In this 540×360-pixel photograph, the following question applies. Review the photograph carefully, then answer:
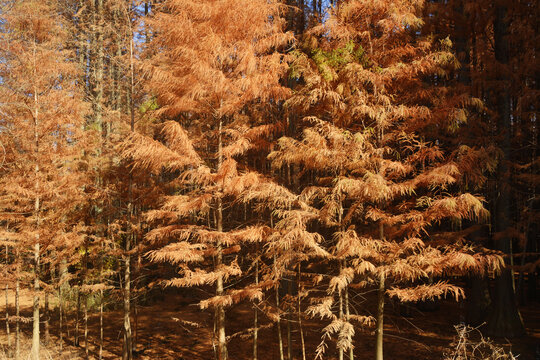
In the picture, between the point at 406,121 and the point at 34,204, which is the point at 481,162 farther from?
the point at 34,204

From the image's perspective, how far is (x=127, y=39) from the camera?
11.3 metres

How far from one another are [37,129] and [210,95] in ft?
19.7

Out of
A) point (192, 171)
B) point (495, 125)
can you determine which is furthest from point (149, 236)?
point (495, 125)

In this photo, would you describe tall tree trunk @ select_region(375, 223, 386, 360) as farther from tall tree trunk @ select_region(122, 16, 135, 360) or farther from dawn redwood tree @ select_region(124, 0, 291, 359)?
tall tree trunk @ select_region(122, 16, 135, 360)

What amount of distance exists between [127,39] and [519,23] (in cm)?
1282

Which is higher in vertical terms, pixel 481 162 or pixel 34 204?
pixel 481 162

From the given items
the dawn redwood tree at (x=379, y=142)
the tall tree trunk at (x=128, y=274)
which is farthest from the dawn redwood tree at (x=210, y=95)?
the tall tree trunk at (x=128, y=274)

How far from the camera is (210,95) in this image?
946 cm

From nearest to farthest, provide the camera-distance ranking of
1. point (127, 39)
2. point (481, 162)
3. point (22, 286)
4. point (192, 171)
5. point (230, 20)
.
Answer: point (481, 162)
point (192, 171)
point (230, 20)
point (127, 39)
point (22, 286)

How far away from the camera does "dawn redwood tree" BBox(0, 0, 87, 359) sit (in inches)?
436

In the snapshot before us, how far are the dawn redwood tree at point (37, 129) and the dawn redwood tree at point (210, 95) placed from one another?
399 centimetres

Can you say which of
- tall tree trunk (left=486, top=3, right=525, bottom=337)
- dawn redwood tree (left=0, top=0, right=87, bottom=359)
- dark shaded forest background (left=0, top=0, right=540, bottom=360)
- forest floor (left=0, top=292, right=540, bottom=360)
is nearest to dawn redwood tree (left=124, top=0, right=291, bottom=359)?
dark shaded forest background (left=0, top=0, right=540, bottom=360)

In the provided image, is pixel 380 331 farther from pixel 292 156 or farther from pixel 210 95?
pixel 210 95

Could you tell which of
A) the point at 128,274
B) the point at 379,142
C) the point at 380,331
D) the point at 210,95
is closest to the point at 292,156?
the point at 379,142
